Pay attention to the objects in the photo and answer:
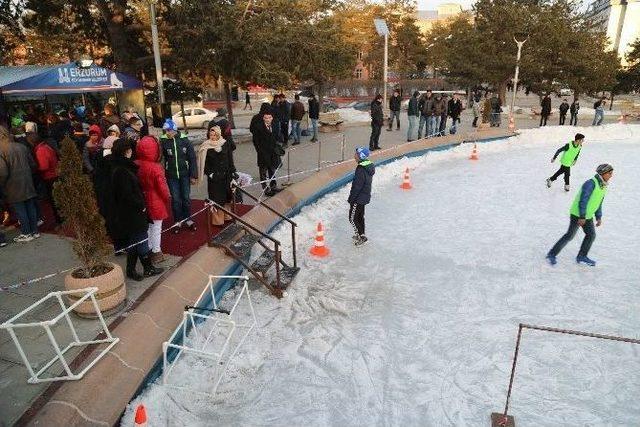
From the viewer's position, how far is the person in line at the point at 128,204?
5160 mm

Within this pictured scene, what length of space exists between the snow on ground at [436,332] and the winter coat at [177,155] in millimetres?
2311

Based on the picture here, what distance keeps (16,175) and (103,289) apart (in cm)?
316

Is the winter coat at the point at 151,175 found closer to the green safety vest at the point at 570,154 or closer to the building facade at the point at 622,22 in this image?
the green safety vest at the point at 570,154

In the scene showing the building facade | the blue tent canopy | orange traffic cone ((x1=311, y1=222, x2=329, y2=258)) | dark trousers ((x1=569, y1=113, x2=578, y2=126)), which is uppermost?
the building facade

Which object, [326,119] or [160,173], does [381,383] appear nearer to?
[160,173]

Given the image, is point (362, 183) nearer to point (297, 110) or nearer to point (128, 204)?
point (128, 204)

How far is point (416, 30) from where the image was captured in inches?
2112

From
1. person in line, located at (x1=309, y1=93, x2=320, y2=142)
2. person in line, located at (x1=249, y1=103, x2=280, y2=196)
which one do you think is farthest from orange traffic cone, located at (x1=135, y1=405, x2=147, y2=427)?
person in line, located at (x1=309, y1=93, x2=320, y2=142)

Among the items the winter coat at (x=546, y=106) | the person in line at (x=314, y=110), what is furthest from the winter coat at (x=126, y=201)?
the winter coat at (x=546, y=106)

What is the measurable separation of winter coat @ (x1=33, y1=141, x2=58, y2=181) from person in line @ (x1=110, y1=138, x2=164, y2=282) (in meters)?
2.72

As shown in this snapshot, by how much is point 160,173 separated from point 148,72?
527 inches

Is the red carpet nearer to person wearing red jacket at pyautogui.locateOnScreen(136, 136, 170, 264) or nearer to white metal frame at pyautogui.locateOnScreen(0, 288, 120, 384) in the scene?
person wearing red jacket at pyautogui.locateOnScreen(136, 136, 170, 264)

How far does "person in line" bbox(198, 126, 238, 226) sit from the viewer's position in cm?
727

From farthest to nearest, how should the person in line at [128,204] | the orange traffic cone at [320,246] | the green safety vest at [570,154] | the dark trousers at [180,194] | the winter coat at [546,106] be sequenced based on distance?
1. the winter coat at [546,106]
2. the green safety vest at [570,154]
3. the orange traffic cone at [320,246]
4. the dark trousers at [180,194]
5. the person in line at [128,204]
